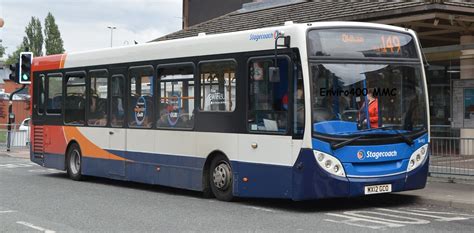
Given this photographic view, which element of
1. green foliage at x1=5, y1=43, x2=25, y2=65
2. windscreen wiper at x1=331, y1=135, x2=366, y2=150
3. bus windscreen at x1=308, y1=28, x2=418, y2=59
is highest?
green foliage at x1=5, y1=43, x2=25, y2=65

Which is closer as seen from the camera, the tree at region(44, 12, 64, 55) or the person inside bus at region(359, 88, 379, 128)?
the person inside bus at region(359, 88, 379, 128)

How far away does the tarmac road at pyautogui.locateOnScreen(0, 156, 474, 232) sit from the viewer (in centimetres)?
869

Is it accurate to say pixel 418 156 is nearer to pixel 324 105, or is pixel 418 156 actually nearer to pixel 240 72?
pixel 324 105

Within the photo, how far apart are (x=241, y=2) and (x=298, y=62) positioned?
18.3 meters

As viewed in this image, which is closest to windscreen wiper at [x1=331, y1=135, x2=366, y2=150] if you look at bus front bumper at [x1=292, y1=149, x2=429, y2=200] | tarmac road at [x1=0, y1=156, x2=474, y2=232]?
bus front bumper at [x1=292, y1=149, x2=429, y2=200]

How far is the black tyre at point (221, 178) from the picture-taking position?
11.1 m

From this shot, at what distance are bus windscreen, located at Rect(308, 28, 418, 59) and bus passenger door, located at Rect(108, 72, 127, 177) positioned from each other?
16.8 feet

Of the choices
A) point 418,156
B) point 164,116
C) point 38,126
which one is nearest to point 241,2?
point 38,126

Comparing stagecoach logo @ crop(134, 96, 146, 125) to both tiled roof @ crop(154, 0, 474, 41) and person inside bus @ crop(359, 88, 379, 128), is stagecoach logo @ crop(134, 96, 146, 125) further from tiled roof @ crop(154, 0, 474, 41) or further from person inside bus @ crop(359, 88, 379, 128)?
tiled roof @ crop(154, 0, 474, 41)

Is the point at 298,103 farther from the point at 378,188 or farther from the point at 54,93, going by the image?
the point at 54,93

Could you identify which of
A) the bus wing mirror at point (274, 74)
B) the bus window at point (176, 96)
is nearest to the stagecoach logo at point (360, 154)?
the bus wing mirror at point (274, 74)

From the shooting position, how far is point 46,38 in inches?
3932

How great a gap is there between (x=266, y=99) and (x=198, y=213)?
6.68 feet

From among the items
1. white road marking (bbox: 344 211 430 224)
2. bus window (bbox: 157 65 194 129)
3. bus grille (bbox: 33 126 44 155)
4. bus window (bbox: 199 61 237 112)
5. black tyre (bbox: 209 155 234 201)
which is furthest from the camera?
bus grille (bbox: 33 126 44 155)
